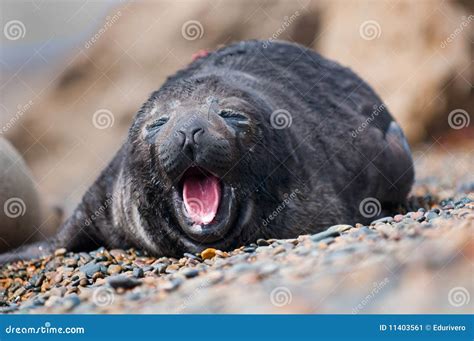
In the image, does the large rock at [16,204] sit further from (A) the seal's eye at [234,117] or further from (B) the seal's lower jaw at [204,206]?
(A) the seal's eye at [234,117]

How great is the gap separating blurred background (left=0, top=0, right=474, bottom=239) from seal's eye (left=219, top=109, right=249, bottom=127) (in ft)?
18.5

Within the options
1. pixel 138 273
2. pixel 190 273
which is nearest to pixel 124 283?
pixel 190 273

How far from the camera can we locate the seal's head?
5785mm

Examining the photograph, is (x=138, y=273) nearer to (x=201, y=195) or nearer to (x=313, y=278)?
(x=201, y=195)

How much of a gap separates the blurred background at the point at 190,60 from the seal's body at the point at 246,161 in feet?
12.2

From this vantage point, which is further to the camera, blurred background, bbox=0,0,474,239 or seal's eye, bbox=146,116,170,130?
blurred background, bbox=0,0,474,239

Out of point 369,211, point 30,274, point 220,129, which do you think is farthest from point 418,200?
point 30,274

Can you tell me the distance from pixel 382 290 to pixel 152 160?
256 centimetres

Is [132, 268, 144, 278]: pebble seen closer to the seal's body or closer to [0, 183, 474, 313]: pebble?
[0, 183, 474, 313]: pebble

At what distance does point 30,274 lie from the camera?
7039mm

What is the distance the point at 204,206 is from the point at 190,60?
23.8ft

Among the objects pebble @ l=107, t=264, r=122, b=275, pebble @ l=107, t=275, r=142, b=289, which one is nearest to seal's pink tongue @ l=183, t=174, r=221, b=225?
pebble @ l=107, t=264, r=122, b=275

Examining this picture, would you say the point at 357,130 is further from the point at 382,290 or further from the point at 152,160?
the point at 382,290

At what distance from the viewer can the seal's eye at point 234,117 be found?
616 centimetres
